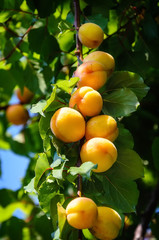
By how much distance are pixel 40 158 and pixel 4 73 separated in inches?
31.6

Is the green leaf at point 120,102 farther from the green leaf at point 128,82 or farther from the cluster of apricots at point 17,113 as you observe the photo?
the cluster of apricots at point 17,113

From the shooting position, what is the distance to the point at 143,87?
0.87 metres

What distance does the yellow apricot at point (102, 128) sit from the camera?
0.75 meters

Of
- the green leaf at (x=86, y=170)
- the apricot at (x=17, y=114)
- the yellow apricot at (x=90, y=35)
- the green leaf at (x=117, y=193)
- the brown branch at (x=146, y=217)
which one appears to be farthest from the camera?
the apricot at (x=17, y=114)

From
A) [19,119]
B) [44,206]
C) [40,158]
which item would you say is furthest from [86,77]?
[19,119]

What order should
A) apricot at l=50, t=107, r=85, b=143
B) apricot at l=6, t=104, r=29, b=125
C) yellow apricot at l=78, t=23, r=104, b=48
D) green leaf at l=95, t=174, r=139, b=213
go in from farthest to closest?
1. apricot at l=6, t=104, r=29, b=125
2. yellow apricot at l=78, t=23, r=104, b=48
3. green leaf at l=95, t=174, r=139, b=213
4. apricot at l=50, t=107, r=85, b=143

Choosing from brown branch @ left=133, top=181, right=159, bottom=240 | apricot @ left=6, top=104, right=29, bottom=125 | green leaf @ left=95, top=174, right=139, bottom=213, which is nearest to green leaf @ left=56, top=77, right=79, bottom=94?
green leaf @ left=95, top=174, right=139, bottom=213

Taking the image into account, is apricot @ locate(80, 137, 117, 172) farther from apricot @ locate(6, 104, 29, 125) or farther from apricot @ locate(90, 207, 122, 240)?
apricot @ locate(6, 104, 29, 125)

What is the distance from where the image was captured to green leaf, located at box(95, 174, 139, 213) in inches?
32.9

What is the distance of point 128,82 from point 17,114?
1112 mm

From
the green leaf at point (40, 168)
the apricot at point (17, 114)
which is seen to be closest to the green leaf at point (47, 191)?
the green leaf at point (40, 168)

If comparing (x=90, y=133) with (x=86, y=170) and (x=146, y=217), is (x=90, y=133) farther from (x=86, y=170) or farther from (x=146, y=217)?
(x=146, y=217)

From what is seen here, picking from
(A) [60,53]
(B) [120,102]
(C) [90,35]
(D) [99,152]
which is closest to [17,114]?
(A) [60,53]

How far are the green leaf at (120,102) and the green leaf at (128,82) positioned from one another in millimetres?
37
